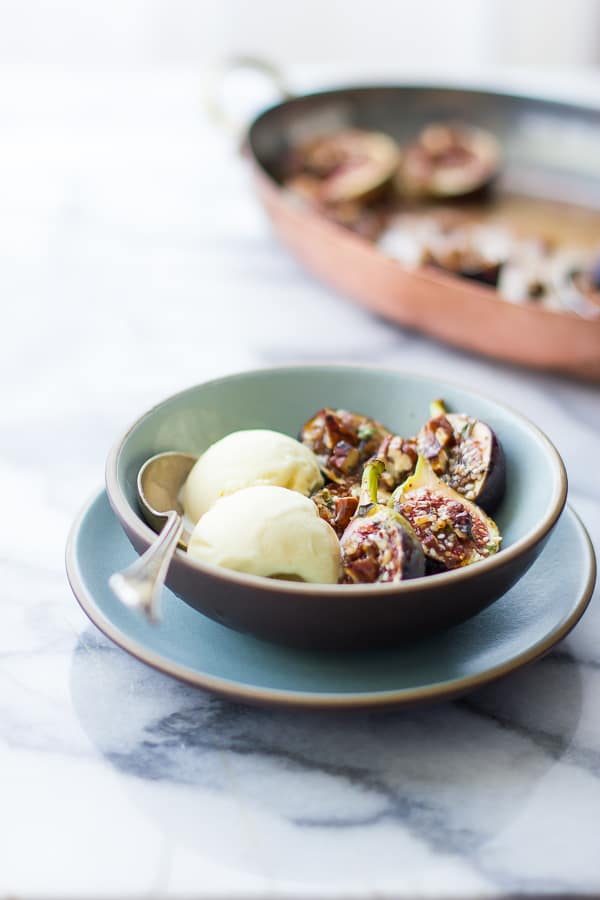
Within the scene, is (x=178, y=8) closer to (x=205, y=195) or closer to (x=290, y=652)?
(x=205, y=195)

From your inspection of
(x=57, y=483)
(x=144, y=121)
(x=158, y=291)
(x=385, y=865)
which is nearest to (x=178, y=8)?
(x=144, y=121)

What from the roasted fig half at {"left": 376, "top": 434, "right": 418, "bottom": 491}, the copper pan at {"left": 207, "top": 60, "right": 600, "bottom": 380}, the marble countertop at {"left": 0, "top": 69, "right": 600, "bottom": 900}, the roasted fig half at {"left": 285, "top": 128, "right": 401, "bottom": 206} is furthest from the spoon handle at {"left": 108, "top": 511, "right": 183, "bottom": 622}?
the roasted fig half at {"left": 285, "top": 128, "right": 401, "bottom": 206}

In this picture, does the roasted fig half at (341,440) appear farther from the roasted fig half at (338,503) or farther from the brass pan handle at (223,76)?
the brass pan handle at (223,76)

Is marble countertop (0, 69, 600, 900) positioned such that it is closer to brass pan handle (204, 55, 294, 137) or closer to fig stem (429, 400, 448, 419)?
fig stem (429, 400, 448, 419)

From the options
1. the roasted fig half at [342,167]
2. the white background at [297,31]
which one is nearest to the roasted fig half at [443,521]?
the roasted fig half at [342,167]

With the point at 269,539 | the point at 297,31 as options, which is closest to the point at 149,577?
the point at 269,539

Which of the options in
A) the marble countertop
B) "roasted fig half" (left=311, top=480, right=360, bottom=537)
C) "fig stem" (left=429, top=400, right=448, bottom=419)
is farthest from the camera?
"fig stem" (left=429, top=400, right=448, bottom=419)

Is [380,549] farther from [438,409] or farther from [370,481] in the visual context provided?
[438,409]
